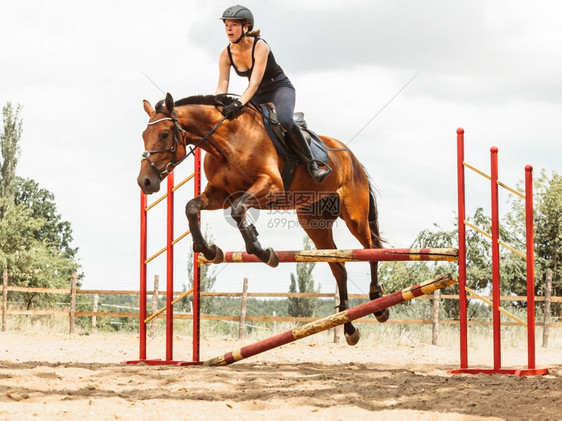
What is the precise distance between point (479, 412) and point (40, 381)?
10.5 ft

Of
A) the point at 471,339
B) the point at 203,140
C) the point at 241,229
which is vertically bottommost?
the point at 471,339

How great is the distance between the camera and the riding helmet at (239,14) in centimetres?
585

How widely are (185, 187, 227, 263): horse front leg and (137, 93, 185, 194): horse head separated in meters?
0.41

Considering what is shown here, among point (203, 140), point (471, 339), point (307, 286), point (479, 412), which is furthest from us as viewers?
point (307, 286)

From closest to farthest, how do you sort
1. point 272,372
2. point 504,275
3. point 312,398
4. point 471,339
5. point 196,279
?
point 312,398 → point 272,372 → point 196,279 → point 471,339 → point 504,275

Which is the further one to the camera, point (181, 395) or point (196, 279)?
point (196, 279)

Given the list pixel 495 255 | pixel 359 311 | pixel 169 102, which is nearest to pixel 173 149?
pixel 169 102

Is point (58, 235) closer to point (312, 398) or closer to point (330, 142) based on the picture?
point (330, 142)

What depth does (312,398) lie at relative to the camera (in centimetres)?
454

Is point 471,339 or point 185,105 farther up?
point 185,105

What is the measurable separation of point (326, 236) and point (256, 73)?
2.28m

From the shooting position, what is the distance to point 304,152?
20.5 feet

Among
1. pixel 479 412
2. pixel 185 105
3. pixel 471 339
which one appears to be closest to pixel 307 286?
pixel 471 339

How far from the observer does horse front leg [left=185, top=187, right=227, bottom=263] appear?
5668mm
